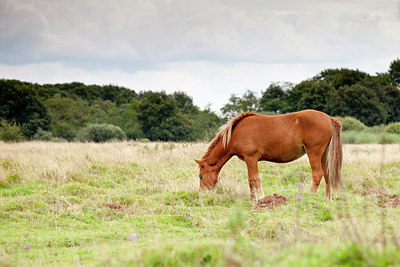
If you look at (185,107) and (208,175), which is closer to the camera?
(208,175)

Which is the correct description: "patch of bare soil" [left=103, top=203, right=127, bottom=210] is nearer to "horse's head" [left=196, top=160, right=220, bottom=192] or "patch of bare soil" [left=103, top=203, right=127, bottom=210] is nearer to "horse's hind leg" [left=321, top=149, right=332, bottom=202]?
"horse's head" [left=196, top=160, right=220, bottom=192]

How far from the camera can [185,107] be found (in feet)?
204

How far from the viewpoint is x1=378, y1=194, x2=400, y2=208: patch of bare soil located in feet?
26.3

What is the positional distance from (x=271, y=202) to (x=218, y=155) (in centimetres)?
227

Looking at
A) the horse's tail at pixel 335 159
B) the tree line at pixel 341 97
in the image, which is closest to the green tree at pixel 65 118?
the tree line at pixel 341 97

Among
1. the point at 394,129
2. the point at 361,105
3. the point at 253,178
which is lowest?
the point at 394,129

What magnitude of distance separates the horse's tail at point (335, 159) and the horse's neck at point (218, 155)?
101 inches

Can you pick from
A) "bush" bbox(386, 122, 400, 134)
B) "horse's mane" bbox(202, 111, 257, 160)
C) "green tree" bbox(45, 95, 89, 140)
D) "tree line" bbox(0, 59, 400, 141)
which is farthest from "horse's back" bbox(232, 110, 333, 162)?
"green tree" bbox(45, 95, 89, 140)

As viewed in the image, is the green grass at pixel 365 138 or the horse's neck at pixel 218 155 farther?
the green grass at pixel 365 138

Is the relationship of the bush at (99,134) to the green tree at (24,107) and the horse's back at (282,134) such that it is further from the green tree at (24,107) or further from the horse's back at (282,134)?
the horse's back at (282,134)

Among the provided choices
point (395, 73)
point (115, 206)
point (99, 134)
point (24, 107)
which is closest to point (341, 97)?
point (395, 73)

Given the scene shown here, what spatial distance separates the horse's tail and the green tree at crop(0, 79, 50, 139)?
41155 mm

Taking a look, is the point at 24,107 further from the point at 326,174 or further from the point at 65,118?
the point at 326,174

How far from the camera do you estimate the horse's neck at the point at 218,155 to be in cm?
998
